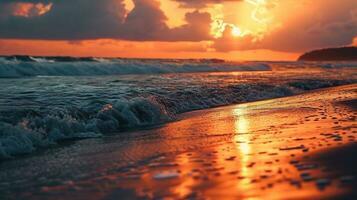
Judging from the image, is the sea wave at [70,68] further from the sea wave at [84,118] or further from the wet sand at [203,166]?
the wet sand at [203,166]

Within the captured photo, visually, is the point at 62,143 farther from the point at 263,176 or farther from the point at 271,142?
the point at 263,176

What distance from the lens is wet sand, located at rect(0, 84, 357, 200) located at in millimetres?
3727

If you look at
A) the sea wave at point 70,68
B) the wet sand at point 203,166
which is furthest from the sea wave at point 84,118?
the sea wave at point 70,68

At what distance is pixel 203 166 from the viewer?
15.3 ft

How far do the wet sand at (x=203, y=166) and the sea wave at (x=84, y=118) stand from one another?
0.53 m

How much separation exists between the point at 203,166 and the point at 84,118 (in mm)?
4877

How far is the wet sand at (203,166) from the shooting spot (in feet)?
12.2

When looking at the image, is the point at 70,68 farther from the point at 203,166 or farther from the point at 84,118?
the point at 203,166

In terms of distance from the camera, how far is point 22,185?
4.49 m

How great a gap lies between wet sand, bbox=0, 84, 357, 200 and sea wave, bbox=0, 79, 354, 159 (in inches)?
21.0

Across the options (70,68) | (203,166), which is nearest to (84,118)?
(203,166)

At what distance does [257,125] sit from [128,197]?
4.50 meters

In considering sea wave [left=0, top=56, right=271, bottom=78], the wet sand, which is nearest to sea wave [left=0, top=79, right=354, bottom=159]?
the wet sand

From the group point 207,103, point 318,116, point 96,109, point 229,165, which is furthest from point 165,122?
point 229,165
